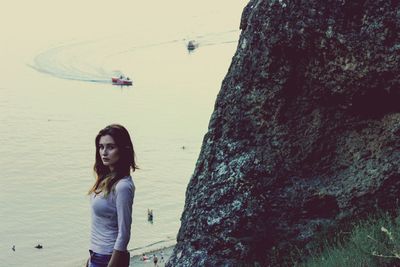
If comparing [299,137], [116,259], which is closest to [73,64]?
[299,137]

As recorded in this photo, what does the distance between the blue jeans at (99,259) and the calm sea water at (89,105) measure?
80.7 feet

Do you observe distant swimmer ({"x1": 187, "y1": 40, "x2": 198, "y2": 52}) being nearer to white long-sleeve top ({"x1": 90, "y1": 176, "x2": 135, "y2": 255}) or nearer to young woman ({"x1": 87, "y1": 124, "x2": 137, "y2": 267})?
young woman ({"x1": 87, "y1": 124, "x2": 137, "y2": 267})

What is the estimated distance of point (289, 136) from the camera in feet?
25.9

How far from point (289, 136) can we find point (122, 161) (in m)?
2.60

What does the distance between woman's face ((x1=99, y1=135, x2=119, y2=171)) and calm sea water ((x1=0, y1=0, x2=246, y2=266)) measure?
24614 mm

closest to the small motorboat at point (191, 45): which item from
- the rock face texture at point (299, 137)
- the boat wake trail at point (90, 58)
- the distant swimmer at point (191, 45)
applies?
the distant swimmer at point (191, 45)

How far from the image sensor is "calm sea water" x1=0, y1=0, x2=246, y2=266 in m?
43.3

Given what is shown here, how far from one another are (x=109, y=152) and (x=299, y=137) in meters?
2.74

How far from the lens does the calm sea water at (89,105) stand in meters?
43.3

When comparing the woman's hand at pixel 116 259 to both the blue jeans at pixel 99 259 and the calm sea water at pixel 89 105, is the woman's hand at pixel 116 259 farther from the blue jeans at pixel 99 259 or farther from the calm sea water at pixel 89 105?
the calm sea water at pixel 89 105

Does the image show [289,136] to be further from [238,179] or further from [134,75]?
[134,75]

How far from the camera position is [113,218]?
584cm

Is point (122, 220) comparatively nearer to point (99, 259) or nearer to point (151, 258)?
point (99, 259)

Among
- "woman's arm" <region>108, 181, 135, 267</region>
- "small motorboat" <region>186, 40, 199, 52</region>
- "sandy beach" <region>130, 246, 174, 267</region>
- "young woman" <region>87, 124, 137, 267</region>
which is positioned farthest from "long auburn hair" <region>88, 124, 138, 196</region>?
"small motorboat" <region>186, 40, 199, 52</region>
